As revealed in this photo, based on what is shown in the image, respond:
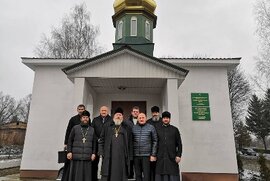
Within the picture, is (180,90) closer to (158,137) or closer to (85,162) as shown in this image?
(158,137)

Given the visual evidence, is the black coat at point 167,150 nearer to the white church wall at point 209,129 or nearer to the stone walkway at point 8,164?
the white church wall at point 209,129

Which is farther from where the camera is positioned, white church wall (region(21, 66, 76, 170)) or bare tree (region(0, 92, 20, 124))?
bare tree (region(0, 92, 20, 124))

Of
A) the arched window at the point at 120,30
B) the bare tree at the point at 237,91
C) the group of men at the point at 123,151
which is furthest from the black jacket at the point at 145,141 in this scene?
the bare tree at the point at 237,91

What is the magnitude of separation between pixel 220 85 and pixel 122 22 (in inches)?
242

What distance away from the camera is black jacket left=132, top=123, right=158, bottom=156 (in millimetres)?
4801

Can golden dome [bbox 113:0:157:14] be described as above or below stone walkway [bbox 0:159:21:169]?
above

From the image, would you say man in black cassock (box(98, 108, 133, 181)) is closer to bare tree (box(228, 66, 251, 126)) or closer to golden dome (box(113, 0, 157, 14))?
golden dome (box(113, 0, 157, 14))

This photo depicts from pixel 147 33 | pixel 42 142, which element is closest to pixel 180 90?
pixel 147 33

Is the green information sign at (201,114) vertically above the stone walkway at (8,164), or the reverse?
the green information sign at (201,114)

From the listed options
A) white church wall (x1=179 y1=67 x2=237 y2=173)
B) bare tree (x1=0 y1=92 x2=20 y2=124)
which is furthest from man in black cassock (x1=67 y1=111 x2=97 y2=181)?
bare tree (x1=0 y1=92 x2=20 y2=124)

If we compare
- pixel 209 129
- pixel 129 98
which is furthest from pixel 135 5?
pixel 209 129

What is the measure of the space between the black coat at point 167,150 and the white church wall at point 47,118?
17.2 feet

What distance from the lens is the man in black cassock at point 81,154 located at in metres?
4.58

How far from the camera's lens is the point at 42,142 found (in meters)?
9.29
